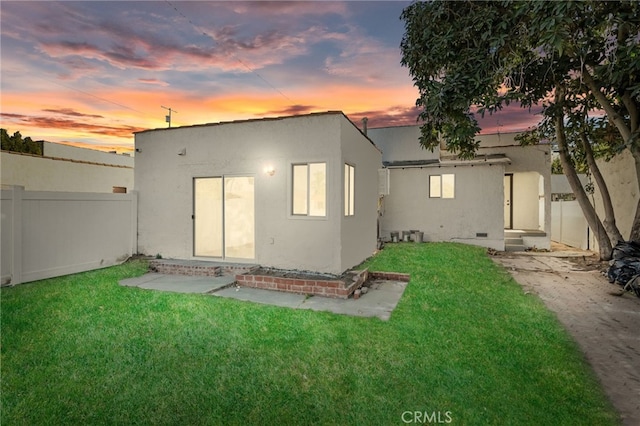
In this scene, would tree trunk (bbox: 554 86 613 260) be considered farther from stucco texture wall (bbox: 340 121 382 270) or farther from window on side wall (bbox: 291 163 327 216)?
window on side wall (bbox: 291 163 327 216)

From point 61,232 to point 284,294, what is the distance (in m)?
4.99

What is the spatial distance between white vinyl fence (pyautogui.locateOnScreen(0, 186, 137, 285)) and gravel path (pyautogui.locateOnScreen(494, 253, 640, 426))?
8.75 m

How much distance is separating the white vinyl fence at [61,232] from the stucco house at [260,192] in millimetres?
661

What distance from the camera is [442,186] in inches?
537

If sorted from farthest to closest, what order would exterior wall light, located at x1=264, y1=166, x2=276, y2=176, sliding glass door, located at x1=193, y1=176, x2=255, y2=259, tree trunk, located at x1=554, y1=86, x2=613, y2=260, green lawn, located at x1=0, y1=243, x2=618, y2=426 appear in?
tree trunk, located at x1=554, y1=86, x2=613, y2=260 → sliding glass door, located at x1=193, y1=176, x2=255, y2=259 → exterior wall light, located at x1=264, y1=166, x2=276, y2=176 → green lawn, located at x1=0, y1=243, x2=618, y2=426

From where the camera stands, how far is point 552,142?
1242 cm

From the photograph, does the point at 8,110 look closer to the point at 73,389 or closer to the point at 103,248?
the point at 103,248

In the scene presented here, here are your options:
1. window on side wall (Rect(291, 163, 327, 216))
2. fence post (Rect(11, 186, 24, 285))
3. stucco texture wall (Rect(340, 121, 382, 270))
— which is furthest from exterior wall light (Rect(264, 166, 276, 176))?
fence post (Rect(11, 186, 24, 285))

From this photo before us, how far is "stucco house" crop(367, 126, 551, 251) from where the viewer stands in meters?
12.8

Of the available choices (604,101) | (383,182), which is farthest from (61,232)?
(604,101)

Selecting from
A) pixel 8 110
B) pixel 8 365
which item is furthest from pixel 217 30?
pixel 8 365

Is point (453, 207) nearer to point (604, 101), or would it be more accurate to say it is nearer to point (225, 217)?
point (604, 101)

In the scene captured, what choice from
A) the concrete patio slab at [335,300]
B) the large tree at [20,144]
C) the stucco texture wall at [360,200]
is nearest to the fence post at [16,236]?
the concrete patio slab at [335,300]

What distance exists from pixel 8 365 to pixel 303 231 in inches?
192
